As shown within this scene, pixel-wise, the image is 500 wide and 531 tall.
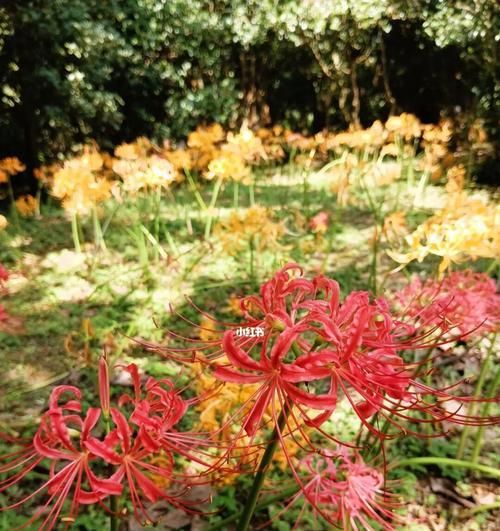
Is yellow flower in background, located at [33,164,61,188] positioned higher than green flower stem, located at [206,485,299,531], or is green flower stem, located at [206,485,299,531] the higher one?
yellow flower in background, located at [33,164,61,188]

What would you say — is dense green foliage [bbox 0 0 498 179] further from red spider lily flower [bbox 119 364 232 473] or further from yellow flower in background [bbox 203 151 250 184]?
red spider lily flower [bbox 119 364 232 473]

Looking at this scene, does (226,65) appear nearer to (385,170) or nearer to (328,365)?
(385,170)

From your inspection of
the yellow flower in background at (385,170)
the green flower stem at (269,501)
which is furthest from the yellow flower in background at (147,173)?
the yellow flower in background at (385,170)

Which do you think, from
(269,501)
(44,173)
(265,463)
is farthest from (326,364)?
(44,173)

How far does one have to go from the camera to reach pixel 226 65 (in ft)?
29.5

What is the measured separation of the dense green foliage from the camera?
588cm

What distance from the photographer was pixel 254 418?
66 centimetres

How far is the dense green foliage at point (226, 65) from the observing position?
5.88 metres

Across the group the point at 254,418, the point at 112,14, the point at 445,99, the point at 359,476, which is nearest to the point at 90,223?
the point at 112,14

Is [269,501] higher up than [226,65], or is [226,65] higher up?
[226,65]

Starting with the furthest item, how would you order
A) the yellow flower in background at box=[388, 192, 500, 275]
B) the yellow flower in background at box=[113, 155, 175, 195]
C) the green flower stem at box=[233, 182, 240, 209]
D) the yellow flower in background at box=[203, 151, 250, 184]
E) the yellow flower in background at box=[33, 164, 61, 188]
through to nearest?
the yellow flower in background at box=[33, 164, 61, 188]
the green flower stem at box=[233, 182, 240, 209]
the yellow flower in background at box=[203, 151, 250, 184]
the yellow flower in background at box=[113, 155, 175, 195]
the yellow flower in background at box=[388, 192, 500, 275]

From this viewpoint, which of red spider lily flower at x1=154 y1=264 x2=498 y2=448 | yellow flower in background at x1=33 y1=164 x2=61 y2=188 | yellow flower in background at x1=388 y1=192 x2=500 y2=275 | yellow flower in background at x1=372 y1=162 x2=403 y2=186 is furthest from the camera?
yellow flower in background at x1=372 y1=162 x2=403 y2=186

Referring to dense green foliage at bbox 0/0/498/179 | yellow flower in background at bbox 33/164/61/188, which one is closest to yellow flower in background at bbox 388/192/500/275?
yellow flower in background at bbox 33/164/61/188

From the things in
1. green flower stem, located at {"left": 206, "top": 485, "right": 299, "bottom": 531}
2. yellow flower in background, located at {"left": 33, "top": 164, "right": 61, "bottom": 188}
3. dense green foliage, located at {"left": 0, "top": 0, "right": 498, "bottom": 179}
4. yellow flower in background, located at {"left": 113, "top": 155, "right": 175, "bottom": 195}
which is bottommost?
green flower stem, located at {"left": 206, "top": 485, "right": 299, "bottom": 531}
